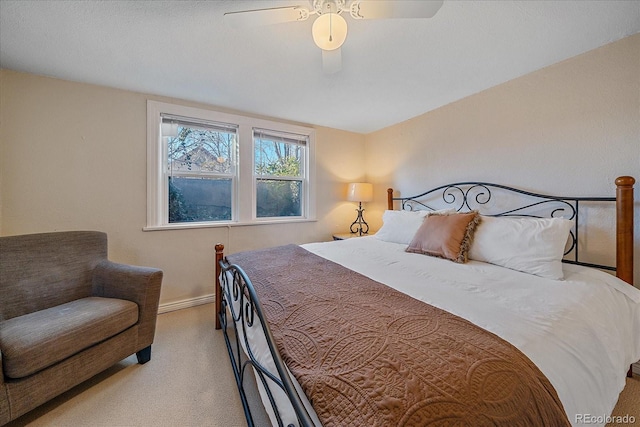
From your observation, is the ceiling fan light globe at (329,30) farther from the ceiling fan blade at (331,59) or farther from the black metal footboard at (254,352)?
the black metal footboard at (254,352)

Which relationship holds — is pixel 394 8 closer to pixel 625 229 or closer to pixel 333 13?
pixel 333 13

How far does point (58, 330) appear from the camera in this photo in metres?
1.32

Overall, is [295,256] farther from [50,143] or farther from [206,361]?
[50,143]

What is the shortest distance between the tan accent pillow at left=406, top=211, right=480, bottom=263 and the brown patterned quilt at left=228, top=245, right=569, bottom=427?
36.5 inches

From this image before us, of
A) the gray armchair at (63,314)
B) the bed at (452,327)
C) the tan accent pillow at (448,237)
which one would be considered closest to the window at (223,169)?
the gray armchair at (63,314)

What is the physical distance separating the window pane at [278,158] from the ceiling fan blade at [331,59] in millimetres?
1719

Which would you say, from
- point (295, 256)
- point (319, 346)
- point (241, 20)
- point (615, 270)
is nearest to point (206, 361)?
point (295, 256)

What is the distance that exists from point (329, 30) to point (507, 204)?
84.0 inches

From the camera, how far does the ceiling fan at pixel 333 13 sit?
1.16 meters

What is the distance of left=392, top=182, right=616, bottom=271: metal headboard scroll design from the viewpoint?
183 cm

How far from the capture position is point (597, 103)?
1734 millimetres

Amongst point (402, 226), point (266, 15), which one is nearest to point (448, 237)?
point (402, 226)

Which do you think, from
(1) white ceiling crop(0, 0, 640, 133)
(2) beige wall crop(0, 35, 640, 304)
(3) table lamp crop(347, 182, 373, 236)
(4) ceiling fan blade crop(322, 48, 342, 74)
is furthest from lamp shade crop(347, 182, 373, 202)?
(4) ceiling fan blade crop(322, 48, 342, 74)

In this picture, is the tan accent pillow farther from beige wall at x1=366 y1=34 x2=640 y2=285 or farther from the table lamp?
the table lamp
